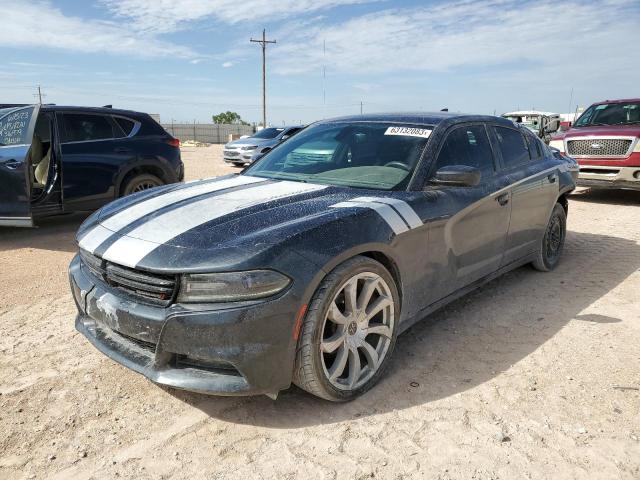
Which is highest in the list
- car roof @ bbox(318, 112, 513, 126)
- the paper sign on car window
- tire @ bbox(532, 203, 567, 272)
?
car roof @ bbox(318, 112, 513, 126)

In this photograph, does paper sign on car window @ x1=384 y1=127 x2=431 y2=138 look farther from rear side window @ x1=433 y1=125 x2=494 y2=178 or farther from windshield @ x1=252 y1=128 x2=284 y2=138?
windshield @ x1=252 y1=128 x2=284 y2=138

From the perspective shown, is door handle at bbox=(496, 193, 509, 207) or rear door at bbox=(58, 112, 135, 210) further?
rear door at bbox=(58, 112, 135, 210)

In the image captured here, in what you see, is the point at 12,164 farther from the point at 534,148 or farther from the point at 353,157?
the point at 534,148

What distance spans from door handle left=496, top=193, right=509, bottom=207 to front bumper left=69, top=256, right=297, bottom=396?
2.17 m

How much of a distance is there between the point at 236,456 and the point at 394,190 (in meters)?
1.75

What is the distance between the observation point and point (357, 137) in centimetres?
380

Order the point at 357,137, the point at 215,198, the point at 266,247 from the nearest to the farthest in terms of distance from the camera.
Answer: the point at 266,247
the point at 215,198
the point at 357,137

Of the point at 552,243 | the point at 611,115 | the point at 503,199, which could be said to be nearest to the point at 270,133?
the point at 611,115

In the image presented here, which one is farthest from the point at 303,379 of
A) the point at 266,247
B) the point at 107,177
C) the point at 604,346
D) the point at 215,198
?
the point at 107,177

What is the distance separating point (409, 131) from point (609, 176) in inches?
288

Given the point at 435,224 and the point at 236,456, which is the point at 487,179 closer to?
the point at 435,224

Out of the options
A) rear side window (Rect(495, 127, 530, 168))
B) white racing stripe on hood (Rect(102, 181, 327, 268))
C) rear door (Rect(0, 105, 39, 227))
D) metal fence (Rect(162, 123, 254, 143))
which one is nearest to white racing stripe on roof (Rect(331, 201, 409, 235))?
white racing stripe on hood (Rect(102, 181, 327, 268))

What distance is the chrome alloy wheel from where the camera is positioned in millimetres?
2643

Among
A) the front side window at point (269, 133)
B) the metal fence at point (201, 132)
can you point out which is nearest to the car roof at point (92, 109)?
the front side window at point (269, 133)
